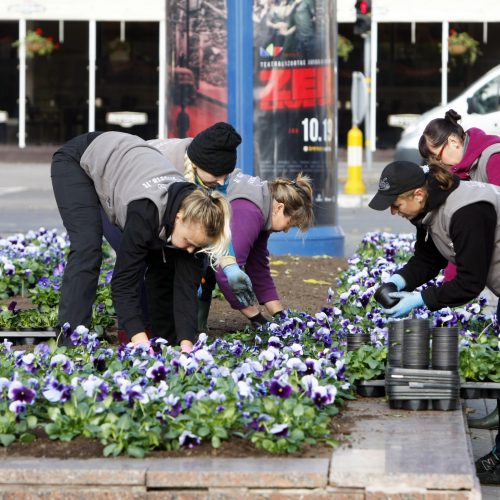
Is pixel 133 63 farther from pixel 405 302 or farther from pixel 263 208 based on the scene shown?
pixel 405 302

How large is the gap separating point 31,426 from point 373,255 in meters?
5.73

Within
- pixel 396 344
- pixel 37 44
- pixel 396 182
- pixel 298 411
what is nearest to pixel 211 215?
pixel 396 182

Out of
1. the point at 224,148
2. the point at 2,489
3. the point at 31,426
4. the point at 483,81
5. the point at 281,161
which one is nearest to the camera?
the point at 2,489

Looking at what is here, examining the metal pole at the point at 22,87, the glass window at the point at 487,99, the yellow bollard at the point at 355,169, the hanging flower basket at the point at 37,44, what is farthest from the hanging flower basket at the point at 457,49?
the yellow bollard at the point at 355,169

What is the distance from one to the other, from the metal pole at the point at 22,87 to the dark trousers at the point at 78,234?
24.2 metres

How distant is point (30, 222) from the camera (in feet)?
52.1

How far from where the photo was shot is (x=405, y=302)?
570 centimetres

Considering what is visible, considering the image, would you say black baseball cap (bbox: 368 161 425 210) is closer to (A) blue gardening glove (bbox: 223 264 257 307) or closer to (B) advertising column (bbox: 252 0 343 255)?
(A) blue gardening glove (bbox: 223 264 257 307)

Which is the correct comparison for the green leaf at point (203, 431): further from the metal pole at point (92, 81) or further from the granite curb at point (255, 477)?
the metal pole at point (92, 81)

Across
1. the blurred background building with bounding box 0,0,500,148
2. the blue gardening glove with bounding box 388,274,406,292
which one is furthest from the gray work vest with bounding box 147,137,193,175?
the blurred background building with bounding box 0,0,500,148

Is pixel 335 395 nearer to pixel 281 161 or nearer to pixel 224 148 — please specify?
pixel 224 148

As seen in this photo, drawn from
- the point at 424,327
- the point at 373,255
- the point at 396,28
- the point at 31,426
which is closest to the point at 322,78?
the point at 373,255

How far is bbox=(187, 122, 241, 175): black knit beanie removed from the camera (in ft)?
20.2

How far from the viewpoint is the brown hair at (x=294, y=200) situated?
21.9 ft
